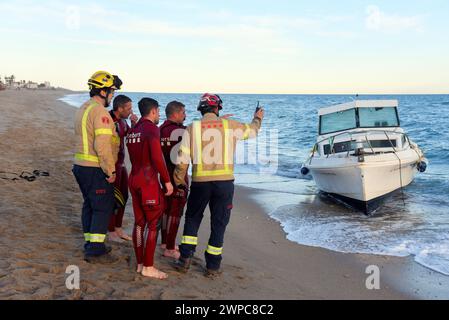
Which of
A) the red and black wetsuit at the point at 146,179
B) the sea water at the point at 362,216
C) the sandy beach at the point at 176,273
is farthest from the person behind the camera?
the sea water at the point at 362,216

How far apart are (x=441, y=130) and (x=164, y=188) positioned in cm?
2817

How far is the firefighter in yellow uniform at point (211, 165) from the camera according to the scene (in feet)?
15.5

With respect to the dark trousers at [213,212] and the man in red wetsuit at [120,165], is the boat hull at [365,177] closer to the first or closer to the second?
the dark trousers at [213,212]

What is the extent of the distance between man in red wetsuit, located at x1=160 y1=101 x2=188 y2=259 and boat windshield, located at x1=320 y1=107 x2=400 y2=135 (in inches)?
302

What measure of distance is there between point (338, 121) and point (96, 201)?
9016mm

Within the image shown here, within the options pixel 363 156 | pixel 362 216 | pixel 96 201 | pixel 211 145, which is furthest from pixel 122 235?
pixel 363 156

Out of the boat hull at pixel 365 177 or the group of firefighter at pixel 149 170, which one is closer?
the group of firefighter at pixel 149 170

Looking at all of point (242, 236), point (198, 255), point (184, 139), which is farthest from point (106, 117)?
point (242, 236)

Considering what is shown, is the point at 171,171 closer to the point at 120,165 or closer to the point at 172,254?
the point at 120,165

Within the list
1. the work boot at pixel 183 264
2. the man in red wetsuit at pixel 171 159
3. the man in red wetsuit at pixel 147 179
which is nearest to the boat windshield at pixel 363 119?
the man in red wetsuit at pixel 171 159

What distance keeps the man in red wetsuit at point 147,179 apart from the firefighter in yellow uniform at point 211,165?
0.38 meters

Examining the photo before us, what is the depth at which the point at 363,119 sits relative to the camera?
11.8m

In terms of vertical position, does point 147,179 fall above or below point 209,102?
below

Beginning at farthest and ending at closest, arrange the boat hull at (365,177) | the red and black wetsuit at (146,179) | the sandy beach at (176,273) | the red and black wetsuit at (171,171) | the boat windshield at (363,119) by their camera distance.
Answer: the boat windshield at (363,119), the boat hull at (365,177), the red and black wetsuit at (171,171), the red and black wetsuit at (146,179), the sandy beach at (176,273)
